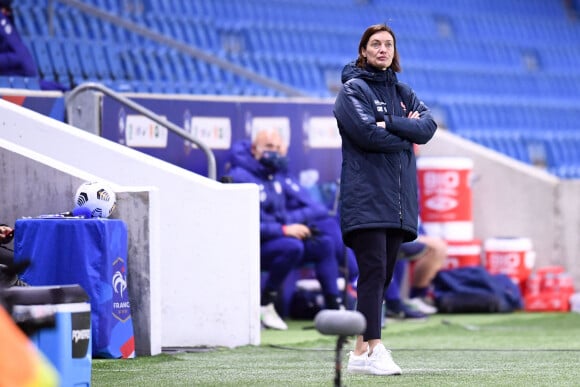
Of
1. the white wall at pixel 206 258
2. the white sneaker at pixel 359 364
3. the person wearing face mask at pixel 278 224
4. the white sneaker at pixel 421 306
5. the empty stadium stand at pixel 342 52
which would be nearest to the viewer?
the white sneaker at pixel 359 364

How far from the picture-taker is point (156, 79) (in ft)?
46.8

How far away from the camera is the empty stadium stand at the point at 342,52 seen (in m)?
14.2

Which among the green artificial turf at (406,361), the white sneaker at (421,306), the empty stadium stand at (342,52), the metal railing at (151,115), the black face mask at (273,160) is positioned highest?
the empty stadium stand at (342,52)

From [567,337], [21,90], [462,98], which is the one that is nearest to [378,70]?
[567,337]

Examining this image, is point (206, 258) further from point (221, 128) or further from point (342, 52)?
point (342, 52)

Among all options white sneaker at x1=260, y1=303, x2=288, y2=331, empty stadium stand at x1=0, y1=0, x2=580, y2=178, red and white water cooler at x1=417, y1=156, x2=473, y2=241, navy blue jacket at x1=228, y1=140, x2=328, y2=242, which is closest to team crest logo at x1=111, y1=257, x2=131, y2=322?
white sneaker at x1=260, y1=303, x2=288, y2=331

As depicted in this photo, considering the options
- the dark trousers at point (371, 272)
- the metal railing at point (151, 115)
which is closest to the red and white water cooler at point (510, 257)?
the metal railing at point (151, 115)

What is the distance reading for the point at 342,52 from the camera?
58.9ft

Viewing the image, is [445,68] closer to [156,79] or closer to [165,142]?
[156,79]

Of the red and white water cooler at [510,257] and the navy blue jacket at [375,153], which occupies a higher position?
the navy blue jacket at [375,153]

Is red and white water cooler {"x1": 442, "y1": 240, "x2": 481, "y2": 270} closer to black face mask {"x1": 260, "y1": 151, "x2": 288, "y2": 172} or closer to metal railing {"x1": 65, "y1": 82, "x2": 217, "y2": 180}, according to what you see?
black face mask {"x1": 260, "y1": 151, "x2": 288, "y2": 172}

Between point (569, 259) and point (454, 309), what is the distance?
7.17ft

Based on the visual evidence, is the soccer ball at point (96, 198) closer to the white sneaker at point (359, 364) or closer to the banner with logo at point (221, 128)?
the white sneaker at point (359, 364)

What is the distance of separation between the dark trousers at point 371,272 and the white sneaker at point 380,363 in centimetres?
7
